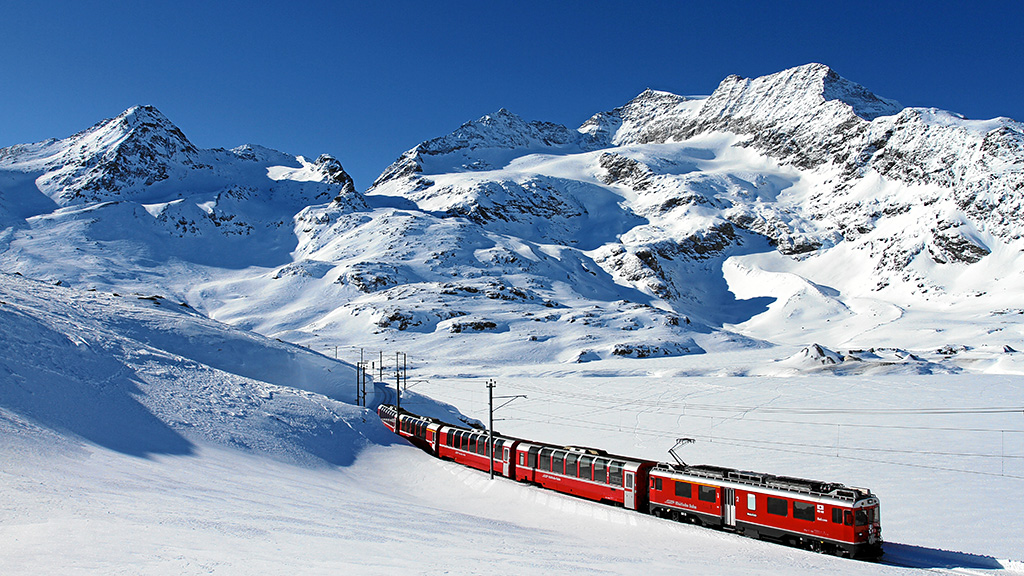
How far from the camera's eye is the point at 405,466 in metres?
37.9

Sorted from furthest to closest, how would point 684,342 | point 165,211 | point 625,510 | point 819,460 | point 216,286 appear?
point 165,211 < point 216,286 < point 684,342 < point 819,460 < point 625,510

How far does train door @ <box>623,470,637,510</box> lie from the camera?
2780 cm

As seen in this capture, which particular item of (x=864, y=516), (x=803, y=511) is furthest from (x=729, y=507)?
(x=864, y=516)

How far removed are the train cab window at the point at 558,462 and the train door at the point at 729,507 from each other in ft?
30.3

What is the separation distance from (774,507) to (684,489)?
399 cm

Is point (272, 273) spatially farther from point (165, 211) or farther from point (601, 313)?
point (601, 313)

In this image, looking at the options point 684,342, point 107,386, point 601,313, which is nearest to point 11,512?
point 107,386

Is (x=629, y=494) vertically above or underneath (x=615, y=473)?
underneath

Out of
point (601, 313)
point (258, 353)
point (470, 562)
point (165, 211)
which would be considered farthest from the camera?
point (165, 211)

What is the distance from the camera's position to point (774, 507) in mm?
22891

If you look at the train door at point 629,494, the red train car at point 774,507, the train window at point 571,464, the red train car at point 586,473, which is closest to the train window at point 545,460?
the red train car at point 586,473

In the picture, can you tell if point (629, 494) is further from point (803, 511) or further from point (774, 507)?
point (803, 511)

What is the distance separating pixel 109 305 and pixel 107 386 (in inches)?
1064

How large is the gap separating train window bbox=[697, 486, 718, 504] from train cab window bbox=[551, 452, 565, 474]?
26.8ft
